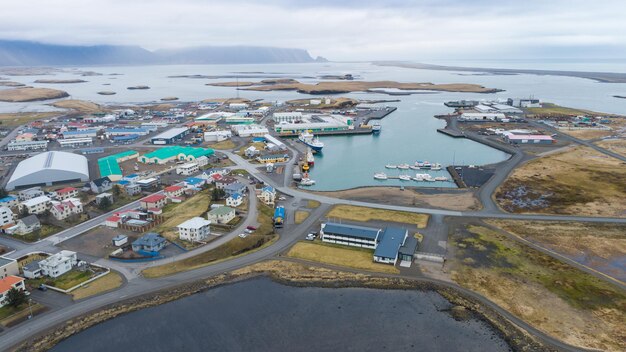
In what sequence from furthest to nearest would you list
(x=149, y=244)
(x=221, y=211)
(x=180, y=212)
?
(x=180, y=212) < (x=221, y=211) < (x=149, y=244)

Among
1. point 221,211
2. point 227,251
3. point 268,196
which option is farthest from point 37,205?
point 268,196

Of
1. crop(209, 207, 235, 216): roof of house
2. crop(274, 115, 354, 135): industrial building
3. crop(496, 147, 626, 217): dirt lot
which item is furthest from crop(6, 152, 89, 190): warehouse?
crop(496, 147, 626, 217): dirt lot

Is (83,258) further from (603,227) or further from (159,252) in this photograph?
(603,227)

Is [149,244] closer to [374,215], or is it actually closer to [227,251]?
[227,251]

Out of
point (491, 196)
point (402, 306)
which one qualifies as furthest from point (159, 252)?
point (491, 196)

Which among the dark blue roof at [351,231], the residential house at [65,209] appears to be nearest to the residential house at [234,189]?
the dark blue roof at [351,231]

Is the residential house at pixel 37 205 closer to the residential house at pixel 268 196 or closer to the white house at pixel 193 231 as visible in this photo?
the white house at pixel 193 231
